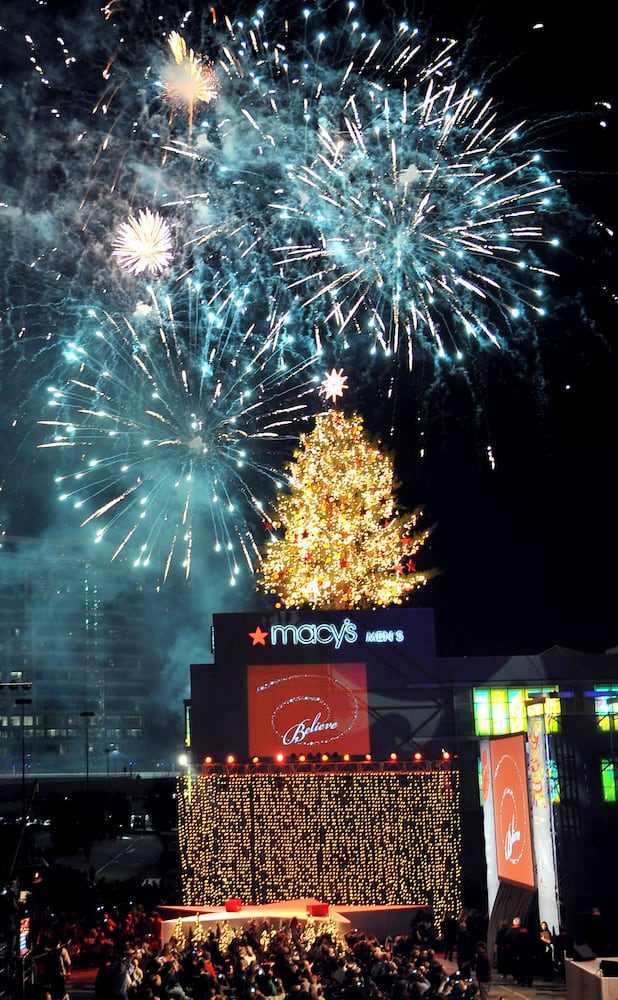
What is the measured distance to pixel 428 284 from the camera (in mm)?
28906

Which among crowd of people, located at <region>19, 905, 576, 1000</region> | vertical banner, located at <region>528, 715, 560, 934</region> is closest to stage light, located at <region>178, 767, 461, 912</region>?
crowd of people, located at <region>19, 905, 576, 1000</region>

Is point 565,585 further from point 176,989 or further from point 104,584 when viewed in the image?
point 104,584

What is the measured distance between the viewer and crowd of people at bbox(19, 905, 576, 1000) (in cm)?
1869

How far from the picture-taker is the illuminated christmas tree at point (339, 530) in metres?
35.9

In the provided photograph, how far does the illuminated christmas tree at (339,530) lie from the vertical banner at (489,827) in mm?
8354

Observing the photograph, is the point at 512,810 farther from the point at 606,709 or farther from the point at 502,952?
the point at 606,709

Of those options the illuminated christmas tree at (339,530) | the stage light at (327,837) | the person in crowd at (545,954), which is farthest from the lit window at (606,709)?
the illuminated christmas tree at (339,530)

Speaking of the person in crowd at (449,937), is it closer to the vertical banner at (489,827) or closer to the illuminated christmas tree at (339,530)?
the vertical banner at (489,827)

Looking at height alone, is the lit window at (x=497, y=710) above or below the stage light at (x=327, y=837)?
above

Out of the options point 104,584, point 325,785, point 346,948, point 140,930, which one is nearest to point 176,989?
point 346,948

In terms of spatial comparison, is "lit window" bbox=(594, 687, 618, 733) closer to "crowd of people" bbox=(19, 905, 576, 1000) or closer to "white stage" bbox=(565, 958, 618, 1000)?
"crowd of people" bbox=(19, 905, 576, 1000)

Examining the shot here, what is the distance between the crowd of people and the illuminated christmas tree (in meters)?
10.5

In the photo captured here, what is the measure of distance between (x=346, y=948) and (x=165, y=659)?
10688cm

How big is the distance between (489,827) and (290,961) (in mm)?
9349
